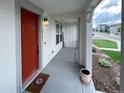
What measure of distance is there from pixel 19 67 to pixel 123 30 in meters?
2.12

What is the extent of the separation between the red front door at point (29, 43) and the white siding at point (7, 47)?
0.62 m

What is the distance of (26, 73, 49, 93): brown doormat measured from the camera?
2.47 metres

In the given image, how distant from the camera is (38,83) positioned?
2.74m

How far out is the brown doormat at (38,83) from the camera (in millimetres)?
2471

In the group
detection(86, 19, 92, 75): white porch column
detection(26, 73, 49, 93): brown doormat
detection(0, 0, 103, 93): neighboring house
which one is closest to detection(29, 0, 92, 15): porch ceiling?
detection(0, 0, 103, 93): neighboring house

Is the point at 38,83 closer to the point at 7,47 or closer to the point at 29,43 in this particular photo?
the point at 29,43

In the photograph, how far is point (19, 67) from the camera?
7.12ft

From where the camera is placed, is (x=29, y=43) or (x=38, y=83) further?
(x=29, y=43)

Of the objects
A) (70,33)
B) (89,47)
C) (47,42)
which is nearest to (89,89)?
(89,47)

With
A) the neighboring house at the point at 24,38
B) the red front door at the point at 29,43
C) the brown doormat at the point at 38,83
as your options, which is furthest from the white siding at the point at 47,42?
the brown doormat at the point at 38,83

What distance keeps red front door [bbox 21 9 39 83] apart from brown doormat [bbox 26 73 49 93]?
0.27 metres

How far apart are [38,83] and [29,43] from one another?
4.04 ft

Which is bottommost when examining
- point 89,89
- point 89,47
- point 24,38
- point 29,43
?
point 89,89

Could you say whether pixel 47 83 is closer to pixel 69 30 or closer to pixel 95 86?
pixel 95 86
